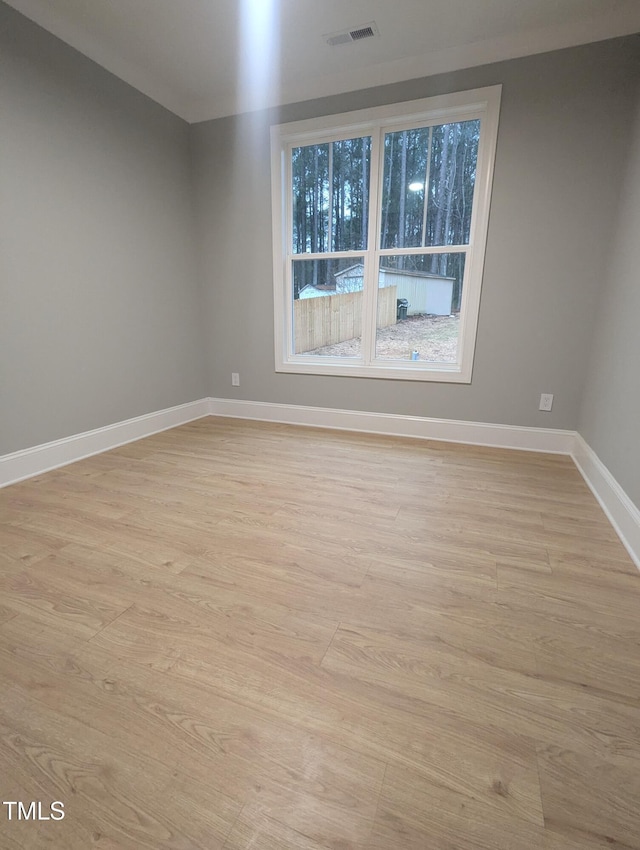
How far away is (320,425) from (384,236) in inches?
64.7

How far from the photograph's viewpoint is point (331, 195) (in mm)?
3154

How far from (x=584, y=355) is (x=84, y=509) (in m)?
3.26

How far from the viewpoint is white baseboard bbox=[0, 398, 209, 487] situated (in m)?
2.30

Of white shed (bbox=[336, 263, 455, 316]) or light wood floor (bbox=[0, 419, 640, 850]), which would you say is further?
white shed (bbox=[336, 263, 455, 316])

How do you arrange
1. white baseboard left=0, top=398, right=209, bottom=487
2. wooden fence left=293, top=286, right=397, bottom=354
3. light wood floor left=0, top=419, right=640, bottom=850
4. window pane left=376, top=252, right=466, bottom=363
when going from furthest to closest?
wooden fence left=293, top=286, right=397, bottom=354 → window pane left=376, top=252, right=466, bottom=363 → white baseboard left=0, top=398, right=209, bottom=487 → light wood floor left=0, top=419, right=640, bottom=850

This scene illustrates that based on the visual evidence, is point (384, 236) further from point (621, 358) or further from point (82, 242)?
point (82, 242)

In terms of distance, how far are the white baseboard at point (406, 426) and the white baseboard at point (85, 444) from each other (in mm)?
559

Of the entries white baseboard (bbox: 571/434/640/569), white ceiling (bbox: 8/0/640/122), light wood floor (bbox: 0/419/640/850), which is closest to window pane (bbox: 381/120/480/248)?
white ceiling (bbox: 8/0/640/122)

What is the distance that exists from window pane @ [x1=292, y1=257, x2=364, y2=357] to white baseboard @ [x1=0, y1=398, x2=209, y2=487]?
4.21 feet

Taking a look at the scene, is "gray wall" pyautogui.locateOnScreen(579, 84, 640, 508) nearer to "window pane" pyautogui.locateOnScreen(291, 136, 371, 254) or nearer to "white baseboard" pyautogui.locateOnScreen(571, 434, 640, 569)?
"white baseboard" pyautogui.locateOnScreen(571, 434, 640, 569)

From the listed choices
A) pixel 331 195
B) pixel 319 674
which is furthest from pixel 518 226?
pixel 319 674

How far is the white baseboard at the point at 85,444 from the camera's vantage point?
90.7 inches

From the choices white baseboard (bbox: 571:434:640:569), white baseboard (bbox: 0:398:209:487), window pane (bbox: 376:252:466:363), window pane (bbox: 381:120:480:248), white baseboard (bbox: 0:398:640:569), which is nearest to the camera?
white baseboard (bbox: 571:434:640:569)

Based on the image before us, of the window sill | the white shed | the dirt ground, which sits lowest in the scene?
the window sill
